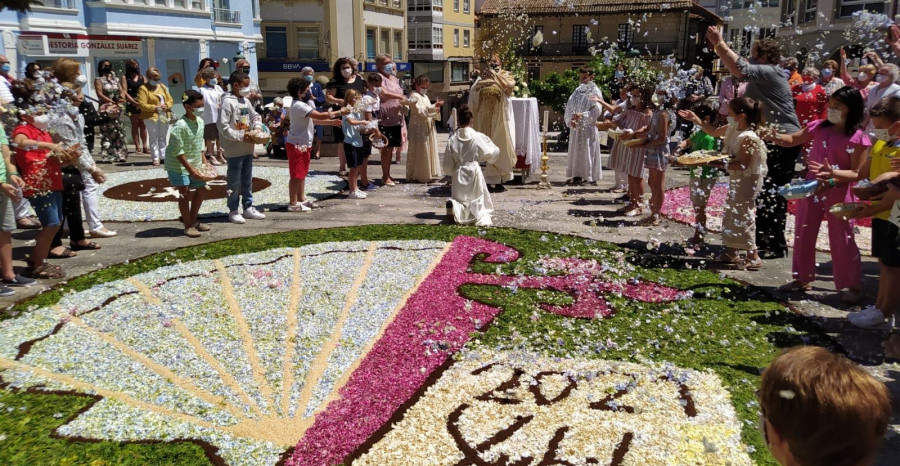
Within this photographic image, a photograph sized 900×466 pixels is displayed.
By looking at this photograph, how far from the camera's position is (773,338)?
571cm

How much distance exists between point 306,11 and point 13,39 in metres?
22.7

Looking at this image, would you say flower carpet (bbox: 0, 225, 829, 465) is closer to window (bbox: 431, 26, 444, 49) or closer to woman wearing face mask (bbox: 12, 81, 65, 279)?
woman wearing face mask (bbox: 12, 81, 65, 279)

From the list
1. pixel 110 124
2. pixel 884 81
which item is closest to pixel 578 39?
pixel 110 124

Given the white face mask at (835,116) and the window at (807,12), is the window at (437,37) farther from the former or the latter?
the white face mask at (835,116)

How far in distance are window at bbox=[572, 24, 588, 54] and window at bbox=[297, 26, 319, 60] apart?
65.1 feet

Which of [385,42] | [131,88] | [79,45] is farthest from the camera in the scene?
[385,42]

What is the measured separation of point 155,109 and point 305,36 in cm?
3243

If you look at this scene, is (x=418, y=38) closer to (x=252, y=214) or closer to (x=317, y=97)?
(x=317, y=97)

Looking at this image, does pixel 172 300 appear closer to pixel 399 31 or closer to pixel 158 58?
pixel 158 58

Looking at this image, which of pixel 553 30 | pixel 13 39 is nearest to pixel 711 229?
pixel 13 39

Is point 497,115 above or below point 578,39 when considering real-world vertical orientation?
below

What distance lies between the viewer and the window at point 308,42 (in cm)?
4522

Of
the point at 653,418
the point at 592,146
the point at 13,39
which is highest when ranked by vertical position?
the point at 13,39

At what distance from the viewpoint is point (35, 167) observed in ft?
24.0
